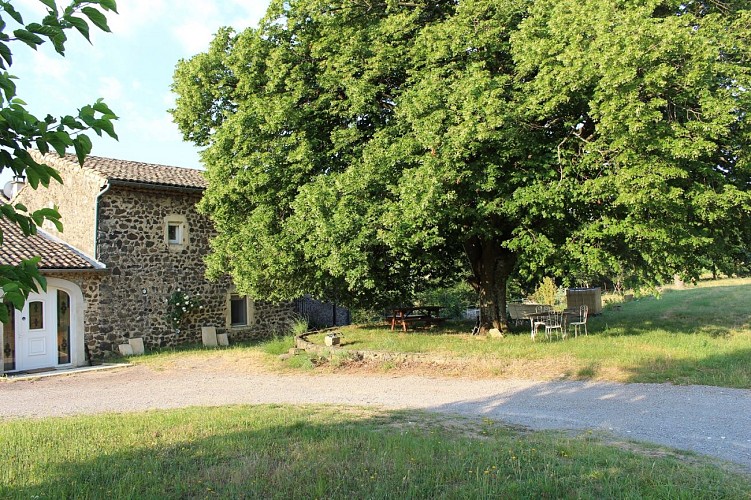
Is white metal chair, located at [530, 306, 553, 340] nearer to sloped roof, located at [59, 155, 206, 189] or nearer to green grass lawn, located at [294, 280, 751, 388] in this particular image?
green grass lawn, located at [294, 280, 751, 388]

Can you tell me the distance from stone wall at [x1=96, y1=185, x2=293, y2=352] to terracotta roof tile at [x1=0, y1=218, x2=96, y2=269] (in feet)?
2.61

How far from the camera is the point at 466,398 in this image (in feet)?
31.4

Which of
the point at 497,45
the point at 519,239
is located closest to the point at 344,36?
the point at 497,45

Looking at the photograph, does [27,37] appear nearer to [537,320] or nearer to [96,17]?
[96,17]

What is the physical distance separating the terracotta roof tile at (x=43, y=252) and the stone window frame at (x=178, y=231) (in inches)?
98.5

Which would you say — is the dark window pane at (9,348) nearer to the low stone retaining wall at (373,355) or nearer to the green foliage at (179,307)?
the green foliage at (179,307)

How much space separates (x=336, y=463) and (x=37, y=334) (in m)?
13.0

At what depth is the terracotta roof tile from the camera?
1465 centimetres

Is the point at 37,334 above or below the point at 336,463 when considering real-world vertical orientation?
above

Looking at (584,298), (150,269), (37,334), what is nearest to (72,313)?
(37,334)

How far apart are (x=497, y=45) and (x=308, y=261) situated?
655cm

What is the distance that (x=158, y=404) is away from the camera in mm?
9805

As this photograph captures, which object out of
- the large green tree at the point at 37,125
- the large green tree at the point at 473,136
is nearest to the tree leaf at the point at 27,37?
the large green tree at the point at 37,125

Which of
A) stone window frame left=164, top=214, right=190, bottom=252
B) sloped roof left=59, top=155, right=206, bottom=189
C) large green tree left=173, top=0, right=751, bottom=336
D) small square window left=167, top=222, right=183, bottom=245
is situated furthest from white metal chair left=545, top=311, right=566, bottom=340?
small square window left=167, top=222, right=183, bottom=245
